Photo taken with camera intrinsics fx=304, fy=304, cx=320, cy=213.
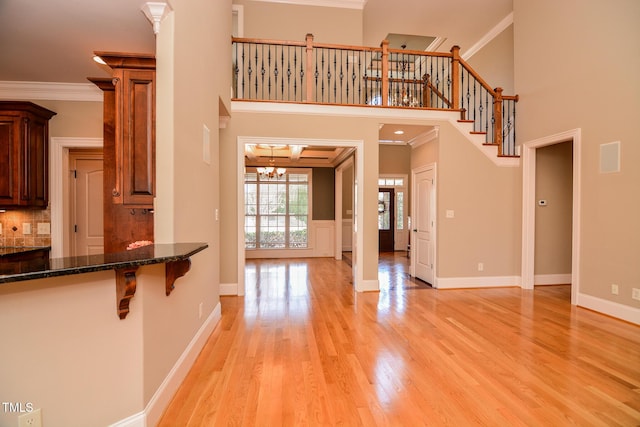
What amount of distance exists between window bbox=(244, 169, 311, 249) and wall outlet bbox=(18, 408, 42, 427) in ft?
22.1

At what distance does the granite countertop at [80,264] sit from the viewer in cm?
117

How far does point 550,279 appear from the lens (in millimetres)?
5238

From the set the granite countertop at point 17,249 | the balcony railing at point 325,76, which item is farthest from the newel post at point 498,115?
the granite countertop at point 17,249

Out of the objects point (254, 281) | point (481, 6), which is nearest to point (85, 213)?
point (254, 281)

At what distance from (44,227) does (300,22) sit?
208 inches

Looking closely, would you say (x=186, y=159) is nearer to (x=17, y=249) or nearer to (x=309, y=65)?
(x=17, y=249)

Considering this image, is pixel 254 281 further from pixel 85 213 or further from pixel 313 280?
pixel 85 213

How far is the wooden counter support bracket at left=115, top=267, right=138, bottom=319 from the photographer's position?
1597 millimetres

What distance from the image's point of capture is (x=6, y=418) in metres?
1.36

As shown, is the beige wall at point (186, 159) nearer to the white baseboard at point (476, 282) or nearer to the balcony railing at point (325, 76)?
the balcony railing at point (325, 76)

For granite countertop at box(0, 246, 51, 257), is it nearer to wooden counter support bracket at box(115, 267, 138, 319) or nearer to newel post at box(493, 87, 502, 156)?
wooden counter support bracket at box(115, 267, 138, 319)

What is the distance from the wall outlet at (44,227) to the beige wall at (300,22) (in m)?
4.45

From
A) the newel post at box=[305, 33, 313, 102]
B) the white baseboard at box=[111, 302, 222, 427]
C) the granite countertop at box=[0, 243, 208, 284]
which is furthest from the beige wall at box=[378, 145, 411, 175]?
the granite countertop at box=[0, 243, 208, 284]

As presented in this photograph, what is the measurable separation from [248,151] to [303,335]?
4600 mm
